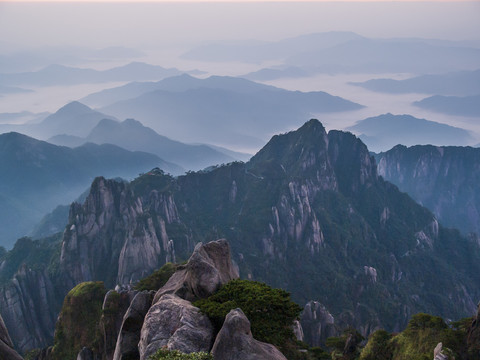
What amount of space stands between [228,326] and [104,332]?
25356 millimetres

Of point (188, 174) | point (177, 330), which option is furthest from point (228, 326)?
point (188, 174)

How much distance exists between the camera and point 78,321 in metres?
56.4

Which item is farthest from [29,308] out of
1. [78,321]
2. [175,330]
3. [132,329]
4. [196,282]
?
[175,330]

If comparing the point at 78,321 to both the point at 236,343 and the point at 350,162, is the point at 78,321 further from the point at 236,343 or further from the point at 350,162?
the point at 350,162

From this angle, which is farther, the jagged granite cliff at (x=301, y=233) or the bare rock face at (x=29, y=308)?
the jagged granite cliff at (x=301, y=233)

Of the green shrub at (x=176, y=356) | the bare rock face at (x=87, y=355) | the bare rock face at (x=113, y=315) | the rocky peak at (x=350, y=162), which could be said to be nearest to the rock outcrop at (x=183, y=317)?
the green shrub at (x=176, y=356)

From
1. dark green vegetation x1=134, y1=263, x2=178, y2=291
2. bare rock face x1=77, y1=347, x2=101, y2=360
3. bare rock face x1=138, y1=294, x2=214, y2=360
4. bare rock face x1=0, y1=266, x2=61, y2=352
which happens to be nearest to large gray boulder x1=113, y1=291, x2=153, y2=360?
bare rock face x1=138, y1=294, x2=214, y2=360

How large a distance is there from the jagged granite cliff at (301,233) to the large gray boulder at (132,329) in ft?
177

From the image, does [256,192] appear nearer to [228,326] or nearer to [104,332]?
[104,332]

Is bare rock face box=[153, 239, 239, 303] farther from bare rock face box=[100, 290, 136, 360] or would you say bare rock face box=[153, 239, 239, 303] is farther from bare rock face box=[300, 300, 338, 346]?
bare rock face box=[300, 300, 338, 346]

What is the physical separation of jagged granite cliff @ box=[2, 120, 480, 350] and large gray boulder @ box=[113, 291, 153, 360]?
53.9m

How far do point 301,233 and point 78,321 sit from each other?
81527 mm

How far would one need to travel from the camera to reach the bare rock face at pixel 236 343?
26.4 m

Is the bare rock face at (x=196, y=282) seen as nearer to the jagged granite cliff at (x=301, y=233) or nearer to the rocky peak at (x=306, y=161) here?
Result: the jagged granite cliff at (x=301, y=233)
